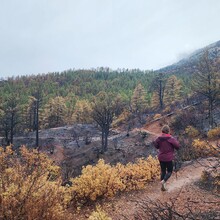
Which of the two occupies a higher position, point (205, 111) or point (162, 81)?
point (162, 81)

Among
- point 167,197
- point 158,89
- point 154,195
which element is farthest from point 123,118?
point 167,197

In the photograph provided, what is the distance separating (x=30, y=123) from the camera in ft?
178

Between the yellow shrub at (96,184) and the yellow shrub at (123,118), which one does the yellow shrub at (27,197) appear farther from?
the yellow shrub at (123,118)

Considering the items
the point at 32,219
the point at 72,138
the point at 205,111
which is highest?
the point at 32,219

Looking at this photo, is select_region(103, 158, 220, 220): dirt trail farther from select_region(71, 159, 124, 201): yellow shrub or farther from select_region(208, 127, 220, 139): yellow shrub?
select_region(208, 127, 220, 139): yellow shrub

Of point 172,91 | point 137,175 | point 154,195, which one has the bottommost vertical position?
A: point 154,195

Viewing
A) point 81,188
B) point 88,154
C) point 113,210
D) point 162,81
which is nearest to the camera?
point 113,210

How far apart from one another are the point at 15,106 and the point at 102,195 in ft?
109

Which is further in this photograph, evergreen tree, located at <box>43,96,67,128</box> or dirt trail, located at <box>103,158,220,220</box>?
evergreen tree, located at <box>43,96,67,128</box>

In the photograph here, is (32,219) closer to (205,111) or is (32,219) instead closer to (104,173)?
(104,173)

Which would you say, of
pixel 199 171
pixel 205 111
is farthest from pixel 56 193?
pixel 205 111

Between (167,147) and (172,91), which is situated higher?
(167,147)

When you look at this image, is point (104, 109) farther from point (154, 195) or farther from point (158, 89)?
point (158, 89)

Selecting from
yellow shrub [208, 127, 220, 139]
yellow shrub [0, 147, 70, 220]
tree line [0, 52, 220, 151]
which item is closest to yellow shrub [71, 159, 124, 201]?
yellow shrub [0, 147, 70, 220]
